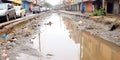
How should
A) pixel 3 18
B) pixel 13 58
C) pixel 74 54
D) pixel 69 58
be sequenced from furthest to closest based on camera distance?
1. pixel 3 18
2. pixel 74 54
3. pixel 69 58
4. pixel 13 58

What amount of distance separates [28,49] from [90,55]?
2.36 m

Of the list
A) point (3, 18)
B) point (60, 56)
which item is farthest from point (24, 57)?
point (3, 18)

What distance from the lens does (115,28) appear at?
1806 cm

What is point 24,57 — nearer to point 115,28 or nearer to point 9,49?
point 9,49

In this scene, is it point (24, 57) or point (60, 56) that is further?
point (60, 56)

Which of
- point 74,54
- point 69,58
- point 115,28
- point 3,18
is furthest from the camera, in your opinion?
Answer: point 3,18

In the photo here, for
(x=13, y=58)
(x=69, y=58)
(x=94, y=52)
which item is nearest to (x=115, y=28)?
(x=94, y=52)

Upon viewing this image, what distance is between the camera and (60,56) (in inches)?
350

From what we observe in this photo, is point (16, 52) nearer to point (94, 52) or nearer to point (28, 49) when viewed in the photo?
point (28, 49)

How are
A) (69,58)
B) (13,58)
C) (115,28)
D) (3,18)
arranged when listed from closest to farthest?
(13,58) → (69,58) → (115,28) → (3,18)

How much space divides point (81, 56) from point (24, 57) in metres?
1.88

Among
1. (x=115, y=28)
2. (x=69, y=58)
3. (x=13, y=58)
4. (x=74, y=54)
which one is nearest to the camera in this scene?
(x=13, y=58)

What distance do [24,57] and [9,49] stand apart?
1.43m

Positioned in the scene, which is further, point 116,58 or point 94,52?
point 94,52
